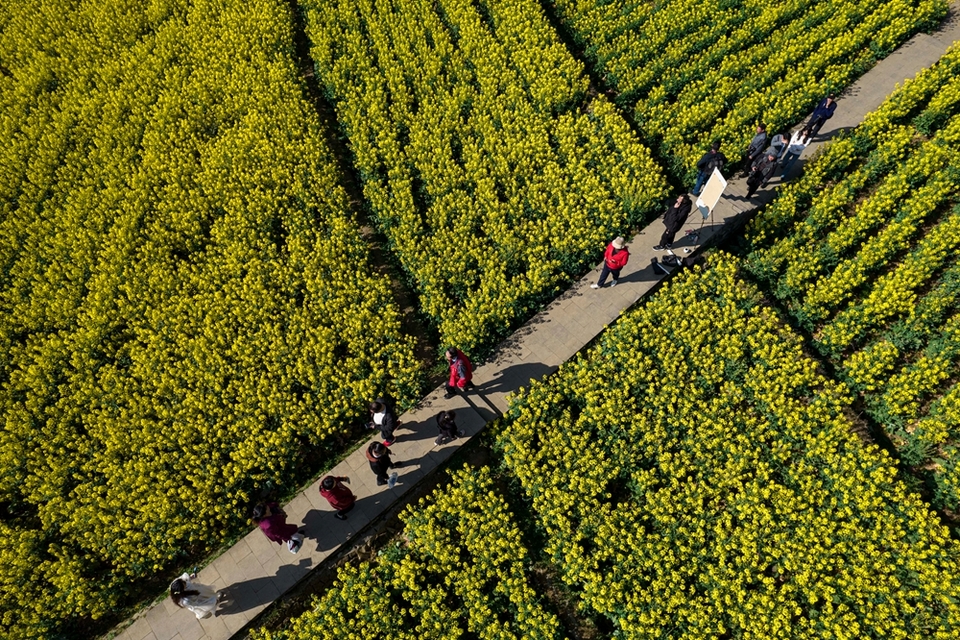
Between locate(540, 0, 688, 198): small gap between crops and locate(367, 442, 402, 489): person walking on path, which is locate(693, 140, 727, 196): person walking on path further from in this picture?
locate(367, 442, 402, 489): person walking on path

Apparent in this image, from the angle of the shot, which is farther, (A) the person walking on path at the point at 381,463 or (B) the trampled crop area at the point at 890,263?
(B) the trampled crop area at the point at 890,263

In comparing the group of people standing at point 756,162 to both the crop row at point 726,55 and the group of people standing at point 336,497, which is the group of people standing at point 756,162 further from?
the group of people standing at point 336,497

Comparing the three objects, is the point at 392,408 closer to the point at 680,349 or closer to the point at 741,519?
the point at 680,349

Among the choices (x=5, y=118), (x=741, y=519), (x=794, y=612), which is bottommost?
(x=794, y=612)

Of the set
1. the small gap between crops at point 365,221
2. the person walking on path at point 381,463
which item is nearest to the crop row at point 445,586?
the person walking on path at point 381,463

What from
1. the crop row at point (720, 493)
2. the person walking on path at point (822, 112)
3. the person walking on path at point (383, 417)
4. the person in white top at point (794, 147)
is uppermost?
A: the person walking on path at point (383, 417)

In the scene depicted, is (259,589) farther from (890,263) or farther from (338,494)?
(890,263)

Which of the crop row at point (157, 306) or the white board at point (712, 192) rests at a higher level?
the crop row at point (157, 306)

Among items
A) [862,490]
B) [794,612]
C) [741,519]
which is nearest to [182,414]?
[741,519]
